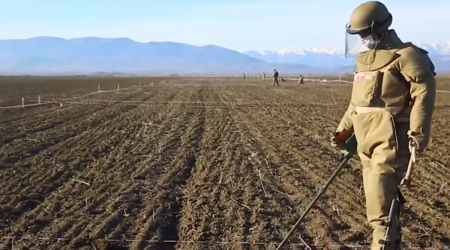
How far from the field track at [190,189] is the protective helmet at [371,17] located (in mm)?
2464

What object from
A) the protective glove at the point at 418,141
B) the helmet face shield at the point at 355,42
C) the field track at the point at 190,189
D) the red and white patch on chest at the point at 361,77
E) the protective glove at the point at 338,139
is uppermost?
the helmet face shield at the point at 355,42

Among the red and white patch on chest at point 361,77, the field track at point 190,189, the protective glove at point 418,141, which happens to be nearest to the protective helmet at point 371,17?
the red and white patch on chest at point 361,77

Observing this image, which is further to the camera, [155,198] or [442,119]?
[442,119]

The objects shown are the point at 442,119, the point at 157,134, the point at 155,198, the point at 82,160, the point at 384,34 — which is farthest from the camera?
the point at 442,119

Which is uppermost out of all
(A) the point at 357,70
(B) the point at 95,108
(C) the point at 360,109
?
(A) the point at 357,70

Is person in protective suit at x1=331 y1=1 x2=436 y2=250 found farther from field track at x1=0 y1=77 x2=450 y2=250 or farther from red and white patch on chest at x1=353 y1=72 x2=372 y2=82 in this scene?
field track at x1=0 y1=77 x2=450 y2=250

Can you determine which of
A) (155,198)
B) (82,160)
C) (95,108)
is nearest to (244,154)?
(82,160)

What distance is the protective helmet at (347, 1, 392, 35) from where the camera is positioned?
435 centimetres

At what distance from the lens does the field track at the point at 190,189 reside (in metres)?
6.33

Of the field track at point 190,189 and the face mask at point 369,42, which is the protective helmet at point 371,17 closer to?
the face mask at point 369,42

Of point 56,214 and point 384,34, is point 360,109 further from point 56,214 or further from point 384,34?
point 56,214

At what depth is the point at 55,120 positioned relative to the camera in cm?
1838

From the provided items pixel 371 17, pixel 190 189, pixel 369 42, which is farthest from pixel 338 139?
pixel 190 189

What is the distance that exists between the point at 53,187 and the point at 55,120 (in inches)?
399
